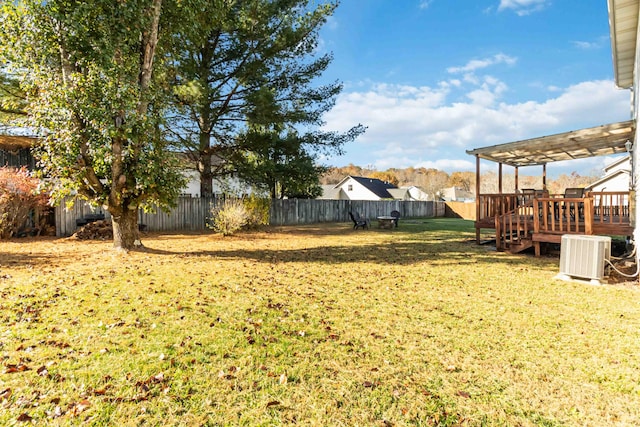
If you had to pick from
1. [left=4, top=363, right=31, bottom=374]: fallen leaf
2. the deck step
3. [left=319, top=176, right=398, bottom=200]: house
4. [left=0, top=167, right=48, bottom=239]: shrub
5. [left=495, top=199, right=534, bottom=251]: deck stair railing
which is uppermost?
[left=319, top=176, right=398, bottom=200]: house

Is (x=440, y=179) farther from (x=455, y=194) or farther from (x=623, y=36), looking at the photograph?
(x=623, y=36)

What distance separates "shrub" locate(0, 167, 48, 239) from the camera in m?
9.18

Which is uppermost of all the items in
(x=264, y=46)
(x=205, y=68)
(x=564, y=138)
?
(x=264, y=46)

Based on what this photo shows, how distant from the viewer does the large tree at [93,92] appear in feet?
20.1

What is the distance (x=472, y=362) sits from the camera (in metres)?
2.84

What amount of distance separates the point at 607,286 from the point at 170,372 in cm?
675

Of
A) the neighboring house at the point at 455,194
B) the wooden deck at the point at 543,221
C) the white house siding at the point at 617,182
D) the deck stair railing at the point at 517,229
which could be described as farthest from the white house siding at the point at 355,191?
the deck stair railing at the point at 517,229

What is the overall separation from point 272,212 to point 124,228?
33.4 feet

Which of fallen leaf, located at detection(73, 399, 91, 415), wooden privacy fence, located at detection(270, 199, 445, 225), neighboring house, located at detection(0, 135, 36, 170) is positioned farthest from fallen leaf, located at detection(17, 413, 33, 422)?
neighboring house, located at detection(0, 135, 36, 170)

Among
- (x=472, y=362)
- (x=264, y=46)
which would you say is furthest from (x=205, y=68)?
(x=472, y=362)

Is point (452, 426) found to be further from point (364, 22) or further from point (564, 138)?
point (364, 22)

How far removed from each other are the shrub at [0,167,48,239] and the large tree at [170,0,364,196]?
4.92m

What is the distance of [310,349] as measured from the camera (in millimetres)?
3061

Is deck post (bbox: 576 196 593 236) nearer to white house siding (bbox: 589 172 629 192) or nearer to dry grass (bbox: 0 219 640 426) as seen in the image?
dry grass (bbox: 0 219 640 426)
